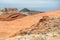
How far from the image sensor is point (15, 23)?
572 inches

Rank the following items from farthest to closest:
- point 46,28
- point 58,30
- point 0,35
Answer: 1. point 0,35
2. point 46,28
3. point 58,30

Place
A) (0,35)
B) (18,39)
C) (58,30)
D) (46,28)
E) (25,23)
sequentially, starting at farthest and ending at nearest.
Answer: (25,23)
(0,35)
(46,28)
(58,30)
(18,39)

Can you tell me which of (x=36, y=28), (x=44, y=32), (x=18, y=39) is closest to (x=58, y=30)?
(x=44, y=32)

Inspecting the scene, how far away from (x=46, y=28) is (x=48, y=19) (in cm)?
135

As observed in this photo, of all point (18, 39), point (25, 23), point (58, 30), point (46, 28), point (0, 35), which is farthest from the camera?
point (25, 23)

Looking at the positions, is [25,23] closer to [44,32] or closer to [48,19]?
[48,19]

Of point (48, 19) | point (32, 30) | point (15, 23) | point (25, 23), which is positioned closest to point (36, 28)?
point (32, 30)

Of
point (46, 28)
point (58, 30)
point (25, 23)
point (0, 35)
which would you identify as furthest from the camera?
point (25, 23)

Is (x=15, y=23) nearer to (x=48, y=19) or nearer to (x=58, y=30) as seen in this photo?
(x=48, y=19)

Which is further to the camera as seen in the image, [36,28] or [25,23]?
[25,23]

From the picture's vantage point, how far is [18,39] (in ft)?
31.7

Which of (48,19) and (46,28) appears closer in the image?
(46,28)

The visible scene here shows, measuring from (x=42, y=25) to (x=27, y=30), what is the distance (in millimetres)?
876

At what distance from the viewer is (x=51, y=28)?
1128cm
